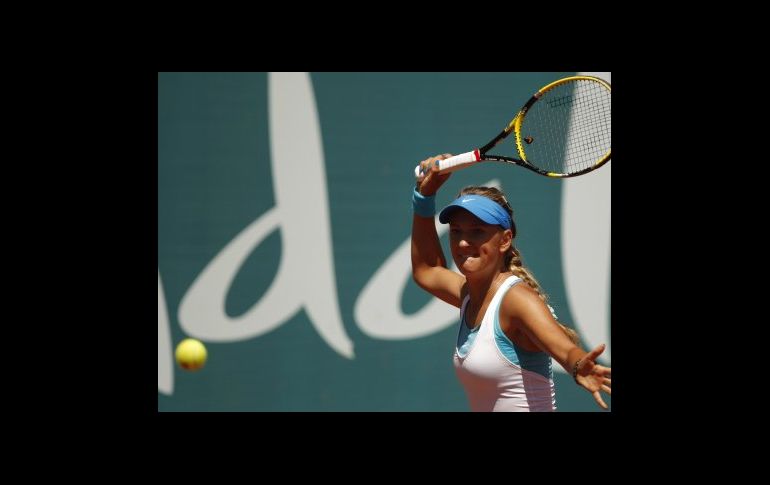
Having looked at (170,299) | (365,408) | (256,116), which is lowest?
(365,408)

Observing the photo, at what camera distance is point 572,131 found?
3842mm

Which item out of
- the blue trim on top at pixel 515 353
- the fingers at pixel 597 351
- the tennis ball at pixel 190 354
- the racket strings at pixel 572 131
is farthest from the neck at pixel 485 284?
the tennis ball at pixel 190 354

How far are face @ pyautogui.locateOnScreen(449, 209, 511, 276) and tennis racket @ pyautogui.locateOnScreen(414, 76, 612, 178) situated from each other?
0.27 m

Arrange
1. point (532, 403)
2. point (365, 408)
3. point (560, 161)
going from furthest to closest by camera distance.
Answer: point (365, 408), point (560, 161), point (532, 403)

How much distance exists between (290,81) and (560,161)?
1966mm

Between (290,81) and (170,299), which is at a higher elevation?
(290,81)

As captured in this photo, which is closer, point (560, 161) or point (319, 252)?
point (560, 161)

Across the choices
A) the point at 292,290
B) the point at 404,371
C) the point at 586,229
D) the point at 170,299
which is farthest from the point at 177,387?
the point at 586,229

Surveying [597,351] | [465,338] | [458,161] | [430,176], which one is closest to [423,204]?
[430,176]

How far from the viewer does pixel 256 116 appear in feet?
17.9

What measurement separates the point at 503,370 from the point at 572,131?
117 cm

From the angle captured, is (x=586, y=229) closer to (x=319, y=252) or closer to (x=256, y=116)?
(x=319, y=252)

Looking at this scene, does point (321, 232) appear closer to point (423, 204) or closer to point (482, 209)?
point (423, 204)

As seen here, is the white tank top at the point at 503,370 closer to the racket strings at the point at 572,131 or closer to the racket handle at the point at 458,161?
the racket handle at the point at 458,161
